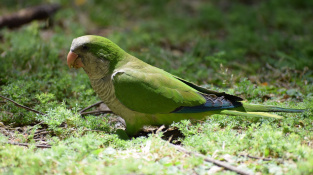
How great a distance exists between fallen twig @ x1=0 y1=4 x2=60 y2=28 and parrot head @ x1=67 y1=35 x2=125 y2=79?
→ 414cm

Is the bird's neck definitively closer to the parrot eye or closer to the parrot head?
the parrot head

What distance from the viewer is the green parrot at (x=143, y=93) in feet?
10.8

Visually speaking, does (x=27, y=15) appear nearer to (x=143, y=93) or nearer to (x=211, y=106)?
(x=143, y=93)

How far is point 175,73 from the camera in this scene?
15.3 feet

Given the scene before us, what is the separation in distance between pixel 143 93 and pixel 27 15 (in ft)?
16.4

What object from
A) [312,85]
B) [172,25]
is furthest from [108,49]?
[172,25]

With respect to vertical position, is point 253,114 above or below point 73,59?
below

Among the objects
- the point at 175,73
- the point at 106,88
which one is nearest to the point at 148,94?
the point at 106,88

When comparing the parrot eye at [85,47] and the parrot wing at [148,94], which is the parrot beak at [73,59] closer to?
the parrot eye at [85,47]

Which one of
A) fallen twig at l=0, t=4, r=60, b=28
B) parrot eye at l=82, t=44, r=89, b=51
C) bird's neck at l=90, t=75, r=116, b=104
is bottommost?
bird's neck at l=90, t=75, r=116, b=104

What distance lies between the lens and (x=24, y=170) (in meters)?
2.39

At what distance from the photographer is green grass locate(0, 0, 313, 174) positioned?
2617 mm

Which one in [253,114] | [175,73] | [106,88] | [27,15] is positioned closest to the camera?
[253,114]

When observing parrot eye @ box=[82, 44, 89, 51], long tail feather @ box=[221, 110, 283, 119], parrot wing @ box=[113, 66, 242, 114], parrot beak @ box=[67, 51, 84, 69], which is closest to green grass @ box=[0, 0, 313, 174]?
long tail feather @ box=[221, 110, 283, 119]
